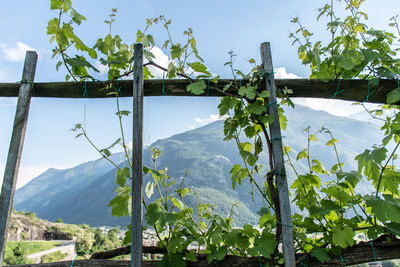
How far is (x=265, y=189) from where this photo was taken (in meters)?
1.82

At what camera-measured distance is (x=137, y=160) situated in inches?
65.4

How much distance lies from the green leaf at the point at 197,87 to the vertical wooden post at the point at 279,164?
0.44 m

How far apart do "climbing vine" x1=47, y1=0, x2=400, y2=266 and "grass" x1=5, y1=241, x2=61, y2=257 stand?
65.4 metres

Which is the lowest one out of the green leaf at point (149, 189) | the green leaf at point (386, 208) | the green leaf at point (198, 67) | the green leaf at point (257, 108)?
the green leaf at point (386, 208)

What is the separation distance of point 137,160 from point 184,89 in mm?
591

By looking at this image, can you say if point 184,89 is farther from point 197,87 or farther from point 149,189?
point 149,189

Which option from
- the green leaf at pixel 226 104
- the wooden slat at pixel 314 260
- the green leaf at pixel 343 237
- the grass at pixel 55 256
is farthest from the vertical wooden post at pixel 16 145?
the grass at pixel 55 256

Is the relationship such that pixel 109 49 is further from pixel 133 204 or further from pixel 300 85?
pixel 300 85

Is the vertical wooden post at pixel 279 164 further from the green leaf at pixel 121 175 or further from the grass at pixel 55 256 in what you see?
the grass at pixel 55 256

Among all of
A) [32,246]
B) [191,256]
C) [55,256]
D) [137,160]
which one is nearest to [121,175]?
[137,160]

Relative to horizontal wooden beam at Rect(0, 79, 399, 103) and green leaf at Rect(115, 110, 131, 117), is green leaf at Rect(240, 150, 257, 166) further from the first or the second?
green leaf at Rect(115, 110, 131, 117)

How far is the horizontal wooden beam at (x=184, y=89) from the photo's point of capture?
1.84 meters

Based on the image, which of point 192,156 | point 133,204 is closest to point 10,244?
point 133,204

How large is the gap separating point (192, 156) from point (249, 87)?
156 m
